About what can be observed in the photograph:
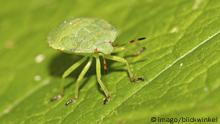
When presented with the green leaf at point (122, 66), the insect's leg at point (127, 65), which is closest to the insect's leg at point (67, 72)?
the green leaf at point (122, 66)

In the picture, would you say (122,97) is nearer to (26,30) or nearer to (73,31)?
(73,31)

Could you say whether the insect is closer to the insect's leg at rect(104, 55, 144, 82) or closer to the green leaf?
the insect's leg at rect(104, 55, 144, 82)

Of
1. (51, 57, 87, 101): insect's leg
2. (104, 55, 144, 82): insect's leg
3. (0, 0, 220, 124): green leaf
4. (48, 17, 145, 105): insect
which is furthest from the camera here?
(51, 57, 87, 101): insect's leg

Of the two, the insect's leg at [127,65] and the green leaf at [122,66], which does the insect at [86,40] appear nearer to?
the insect's leg at [127,65]

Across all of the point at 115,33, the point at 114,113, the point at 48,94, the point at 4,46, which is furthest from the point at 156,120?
the point at 4,46

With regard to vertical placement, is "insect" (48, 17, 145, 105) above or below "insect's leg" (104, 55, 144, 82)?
above

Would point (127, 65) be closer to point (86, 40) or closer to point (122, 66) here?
point (122, 66)

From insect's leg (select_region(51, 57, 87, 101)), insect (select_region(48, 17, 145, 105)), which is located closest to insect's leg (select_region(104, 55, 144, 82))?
A: insect (select_region(48, 17, 145, 105))

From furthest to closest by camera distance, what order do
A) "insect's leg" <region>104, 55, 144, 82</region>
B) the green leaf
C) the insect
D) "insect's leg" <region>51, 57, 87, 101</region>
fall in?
"insect's leg" <region>51, 57, 87, 101</region>, the insect, "insect's leg" <region>104, 55, 144, 82</region>, the green leaf

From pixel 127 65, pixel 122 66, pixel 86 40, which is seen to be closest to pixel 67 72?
pixel 86 40
